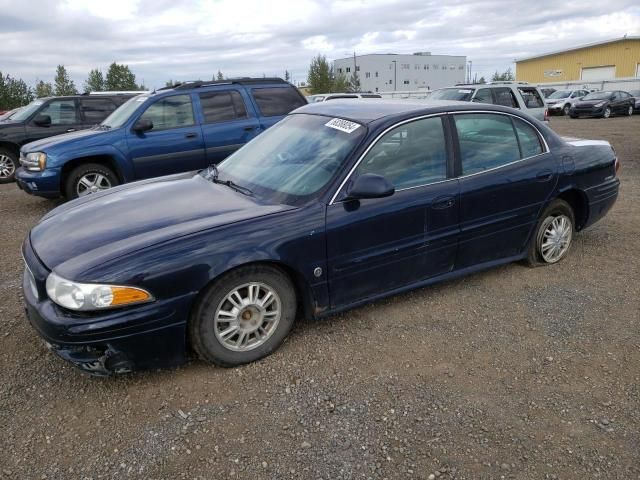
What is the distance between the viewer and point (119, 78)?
4572 centimetres

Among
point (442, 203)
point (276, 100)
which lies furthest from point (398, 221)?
point (276, 100)

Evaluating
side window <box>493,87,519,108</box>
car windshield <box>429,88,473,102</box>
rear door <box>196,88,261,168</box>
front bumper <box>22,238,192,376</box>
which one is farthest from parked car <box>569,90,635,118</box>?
front bumper <box>22,238,192,376</box>

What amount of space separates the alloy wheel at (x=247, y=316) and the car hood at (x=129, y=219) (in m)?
0.45

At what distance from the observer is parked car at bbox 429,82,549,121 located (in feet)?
40.8

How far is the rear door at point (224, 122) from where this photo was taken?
7.35 meters

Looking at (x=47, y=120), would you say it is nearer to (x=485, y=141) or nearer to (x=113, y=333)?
(x=113, y=333)

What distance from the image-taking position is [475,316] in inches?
147

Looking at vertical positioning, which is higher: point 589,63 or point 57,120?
point 589,63

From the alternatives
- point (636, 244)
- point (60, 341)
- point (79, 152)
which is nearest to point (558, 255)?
point (636, 244)

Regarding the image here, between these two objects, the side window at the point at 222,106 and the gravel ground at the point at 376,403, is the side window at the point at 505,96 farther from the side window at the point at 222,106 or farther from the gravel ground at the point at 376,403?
the gravel ground at the point at 376,403

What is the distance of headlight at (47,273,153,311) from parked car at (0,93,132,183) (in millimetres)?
8309

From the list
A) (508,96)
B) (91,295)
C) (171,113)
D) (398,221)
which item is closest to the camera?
(91,295)

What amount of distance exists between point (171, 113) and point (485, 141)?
4953 mm

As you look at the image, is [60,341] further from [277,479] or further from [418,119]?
[418,119]
